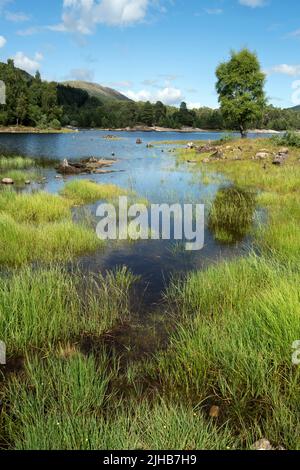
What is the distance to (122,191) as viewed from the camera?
25438mm

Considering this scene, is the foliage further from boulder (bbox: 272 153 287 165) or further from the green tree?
the green tree

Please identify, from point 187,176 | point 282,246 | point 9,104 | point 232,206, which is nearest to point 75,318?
point 282,246

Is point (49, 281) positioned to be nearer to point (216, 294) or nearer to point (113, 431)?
point (216, 294)

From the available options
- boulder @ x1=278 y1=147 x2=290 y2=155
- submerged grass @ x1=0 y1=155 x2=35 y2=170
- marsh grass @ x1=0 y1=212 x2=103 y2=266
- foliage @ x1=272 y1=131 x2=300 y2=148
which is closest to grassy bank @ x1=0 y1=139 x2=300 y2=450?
marsh grass @ x1=0 y1=212 x2=103 y2=266

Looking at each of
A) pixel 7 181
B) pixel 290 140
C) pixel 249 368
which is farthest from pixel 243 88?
pixel 249 368

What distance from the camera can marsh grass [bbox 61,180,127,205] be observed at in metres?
22.9

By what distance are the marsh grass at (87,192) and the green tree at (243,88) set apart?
136 feet

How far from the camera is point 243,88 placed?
198 feet

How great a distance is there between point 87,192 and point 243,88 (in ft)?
154

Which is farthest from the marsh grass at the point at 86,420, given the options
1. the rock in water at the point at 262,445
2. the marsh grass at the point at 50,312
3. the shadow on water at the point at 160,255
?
the shadow on water at the point at 160,255

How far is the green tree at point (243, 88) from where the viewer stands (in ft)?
193

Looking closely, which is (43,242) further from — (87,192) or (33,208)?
(87,192)

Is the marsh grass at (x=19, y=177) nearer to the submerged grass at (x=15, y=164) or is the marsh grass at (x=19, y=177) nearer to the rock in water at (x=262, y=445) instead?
the submerged grass at (x=15, y=164)
